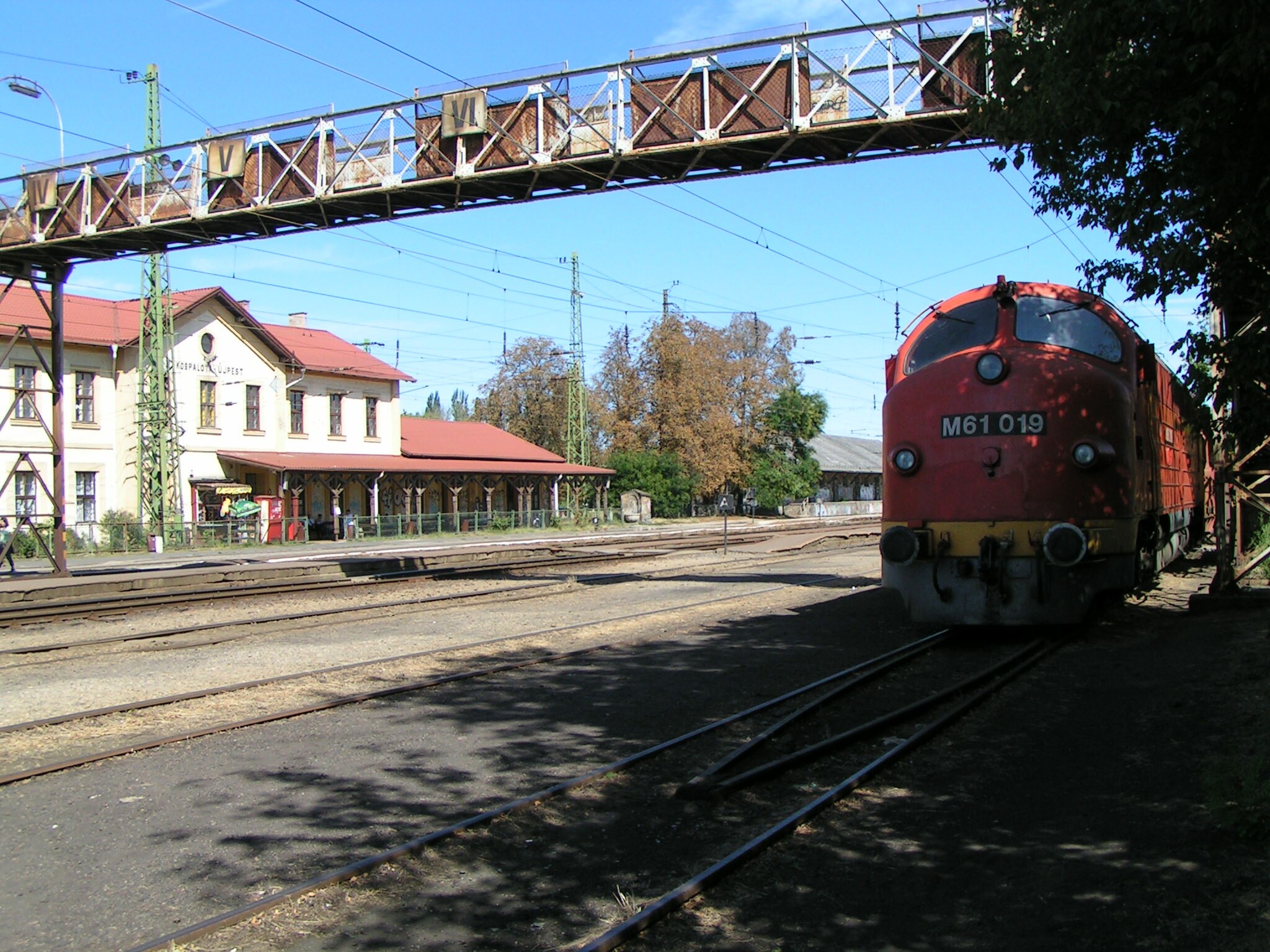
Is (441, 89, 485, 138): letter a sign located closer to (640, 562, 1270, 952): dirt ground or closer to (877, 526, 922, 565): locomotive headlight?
(877, 526, 922, 565): locomotive headlight

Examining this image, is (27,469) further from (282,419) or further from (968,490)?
(968,490)

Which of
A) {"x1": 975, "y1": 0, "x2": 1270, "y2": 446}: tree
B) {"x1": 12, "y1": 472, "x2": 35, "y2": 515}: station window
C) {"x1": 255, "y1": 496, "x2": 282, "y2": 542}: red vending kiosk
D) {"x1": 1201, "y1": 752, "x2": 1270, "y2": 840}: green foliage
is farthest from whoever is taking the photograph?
{"x1": 255, "y1": 496, "x2": 282, "y2": 542}: red vending kiosk

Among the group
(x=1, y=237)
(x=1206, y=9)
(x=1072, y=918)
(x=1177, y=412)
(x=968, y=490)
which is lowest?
(x=1072, y=918)

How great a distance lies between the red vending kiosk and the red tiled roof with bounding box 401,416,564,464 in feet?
32.5

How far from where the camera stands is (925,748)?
7.11 meters

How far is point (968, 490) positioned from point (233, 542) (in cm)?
3363

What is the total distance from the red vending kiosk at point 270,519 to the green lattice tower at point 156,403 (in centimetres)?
305

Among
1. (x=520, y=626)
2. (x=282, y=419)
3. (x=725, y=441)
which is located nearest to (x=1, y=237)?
(x=520, y=626)

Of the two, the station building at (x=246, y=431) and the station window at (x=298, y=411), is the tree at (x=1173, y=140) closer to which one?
the station building at (x=246, y=431)

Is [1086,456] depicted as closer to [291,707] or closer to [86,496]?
[291,707]

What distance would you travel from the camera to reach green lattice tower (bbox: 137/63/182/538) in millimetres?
35156

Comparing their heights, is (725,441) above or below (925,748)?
above

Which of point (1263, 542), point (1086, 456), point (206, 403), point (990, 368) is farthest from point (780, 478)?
point (1086, 456)

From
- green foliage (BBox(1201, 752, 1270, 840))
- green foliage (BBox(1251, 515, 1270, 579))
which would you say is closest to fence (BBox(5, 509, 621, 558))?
green foliage (BBox(1251, 515, 1270, 579))
